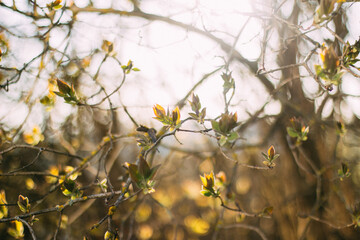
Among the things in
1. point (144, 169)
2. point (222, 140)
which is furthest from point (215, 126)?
point (144, 169)

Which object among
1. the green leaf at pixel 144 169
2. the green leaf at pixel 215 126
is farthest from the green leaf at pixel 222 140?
the green leaf at pixel 144 169

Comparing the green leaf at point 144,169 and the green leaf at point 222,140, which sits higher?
the green leaf at point 222,140

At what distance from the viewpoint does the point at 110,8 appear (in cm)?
162

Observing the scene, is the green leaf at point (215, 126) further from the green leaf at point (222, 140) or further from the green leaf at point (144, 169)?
the green leaf at point (144, 169)

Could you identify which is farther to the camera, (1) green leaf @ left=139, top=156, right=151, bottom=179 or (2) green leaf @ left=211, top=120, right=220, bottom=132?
(2) green leaf @ left=211, top=120, right=220, bottom=132

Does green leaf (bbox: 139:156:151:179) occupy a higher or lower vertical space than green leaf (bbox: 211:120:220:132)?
lower

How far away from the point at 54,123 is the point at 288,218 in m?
2.37

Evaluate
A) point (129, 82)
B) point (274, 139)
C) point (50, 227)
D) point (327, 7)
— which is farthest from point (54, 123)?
point (327, 7)

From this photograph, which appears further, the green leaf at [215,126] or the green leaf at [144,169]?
the green leaf at [215,126]

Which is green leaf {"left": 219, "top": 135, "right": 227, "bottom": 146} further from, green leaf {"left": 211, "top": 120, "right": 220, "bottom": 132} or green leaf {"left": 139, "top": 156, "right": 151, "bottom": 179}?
green leaf {"left": 139, "top": 156, "right": 151, "bottom": 179}

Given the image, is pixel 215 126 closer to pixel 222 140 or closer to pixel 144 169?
pixel 222 140

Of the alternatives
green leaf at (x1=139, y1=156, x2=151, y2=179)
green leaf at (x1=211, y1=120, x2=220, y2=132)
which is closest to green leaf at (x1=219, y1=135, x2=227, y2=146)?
green leaf at (x1=211, y1=120, x2=220, y2=132)

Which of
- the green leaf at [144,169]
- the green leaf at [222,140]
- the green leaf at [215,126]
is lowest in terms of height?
the green leaf at [144,169]

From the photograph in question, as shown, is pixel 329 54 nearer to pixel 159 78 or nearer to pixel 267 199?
pixel 159 78
